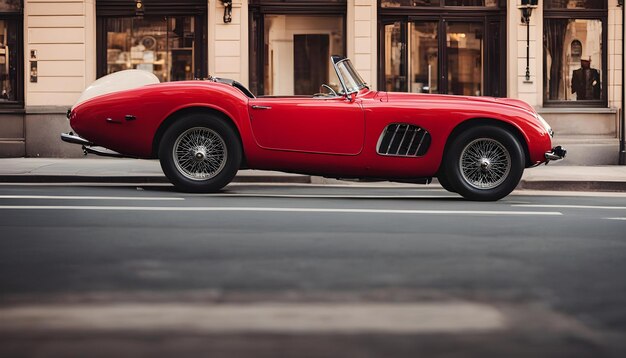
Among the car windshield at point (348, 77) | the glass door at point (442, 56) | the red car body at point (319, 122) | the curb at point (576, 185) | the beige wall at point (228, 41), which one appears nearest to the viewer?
the red car body at point (319, 122)

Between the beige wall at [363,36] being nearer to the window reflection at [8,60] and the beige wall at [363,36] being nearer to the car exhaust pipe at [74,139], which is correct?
the window reflection at [8,60]

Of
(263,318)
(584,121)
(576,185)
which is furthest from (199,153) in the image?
(584,121)

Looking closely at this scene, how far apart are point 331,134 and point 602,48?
1004 cm

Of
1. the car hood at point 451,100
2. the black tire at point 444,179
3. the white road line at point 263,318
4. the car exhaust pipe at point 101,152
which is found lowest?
the white road line at point 263,318

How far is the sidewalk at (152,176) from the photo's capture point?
48.8ft

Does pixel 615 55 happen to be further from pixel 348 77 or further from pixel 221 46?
pixel 348 77

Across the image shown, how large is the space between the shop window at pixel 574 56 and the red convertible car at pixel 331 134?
8.54 meters

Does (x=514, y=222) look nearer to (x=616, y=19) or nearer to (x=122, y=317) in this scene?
(x=122, y=317)

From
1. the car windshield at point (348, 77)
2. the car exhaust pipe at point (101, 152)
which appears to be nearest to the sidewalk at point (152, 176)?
the car exhaust pipe at point (101, 152)

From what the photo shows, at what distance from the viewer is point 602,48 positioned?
66.9ft

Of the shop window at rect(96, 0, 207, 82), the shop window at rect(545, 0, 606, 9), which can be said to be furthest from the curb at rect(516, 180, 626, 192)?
the shop window at rect(96, 0, 207, 82)

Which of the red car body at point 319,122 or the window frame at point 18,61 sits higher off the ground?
the window frame at point 18,61

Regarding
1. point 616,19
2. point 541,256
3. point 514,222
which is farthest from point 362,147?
point 616,19

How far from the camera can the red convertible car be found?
11.8 m
